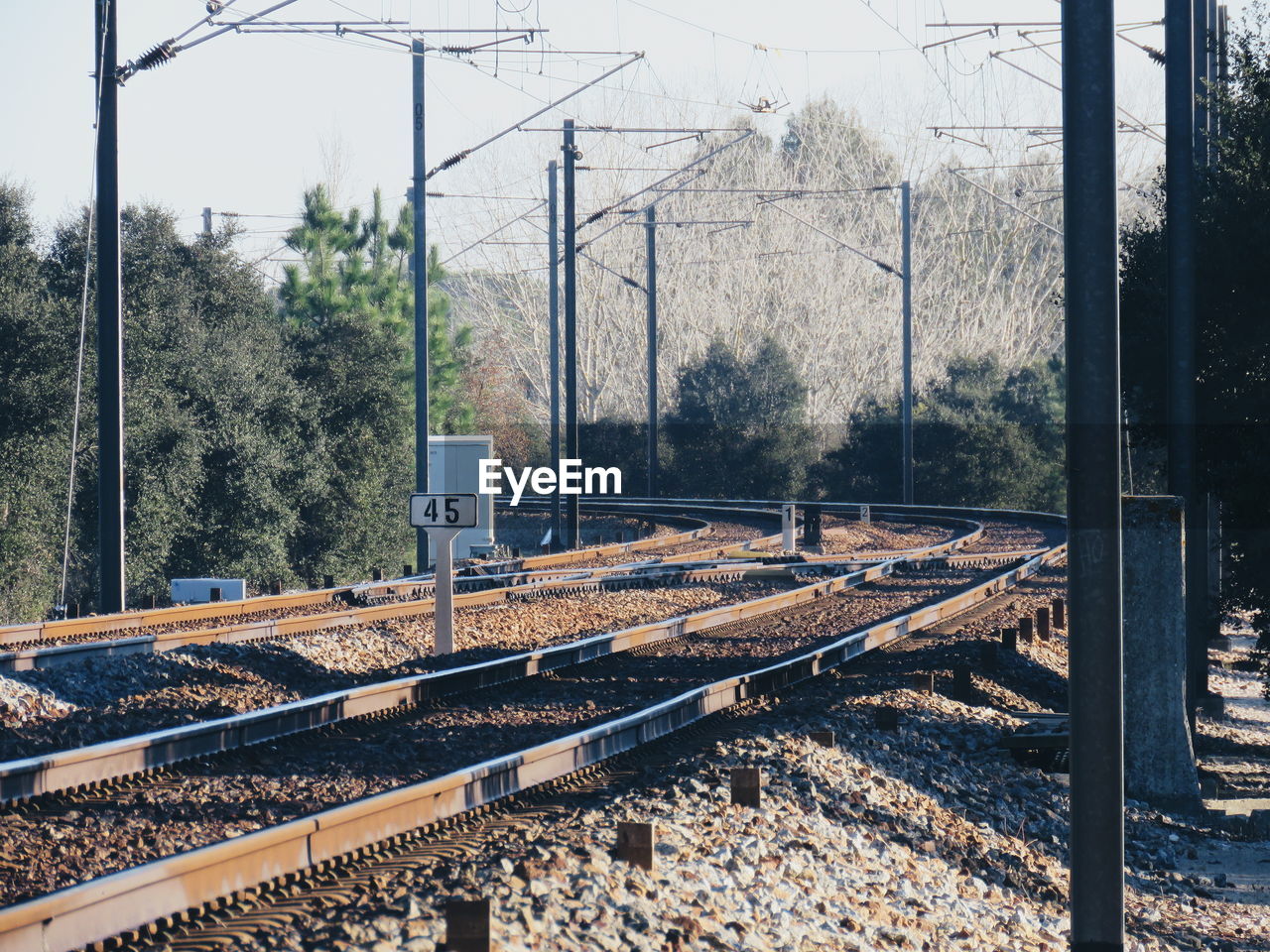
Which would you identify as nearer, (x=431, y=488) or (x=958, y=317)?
(x=431, y=488)

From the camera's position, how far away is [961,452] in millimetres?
54438

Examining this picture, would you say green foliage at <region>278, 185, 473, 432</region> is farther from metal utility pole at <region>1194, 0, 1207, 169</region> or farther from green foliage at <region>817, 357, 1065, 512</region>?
metal utility pole at <region>1194, 0, 1207, 169</region>

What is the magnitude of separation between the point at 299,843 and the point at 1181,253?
12.3 meters

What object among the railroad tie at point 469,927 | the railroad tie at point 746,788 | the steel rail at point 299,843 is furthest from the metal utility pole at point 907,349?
the railroad tie at point 469,927

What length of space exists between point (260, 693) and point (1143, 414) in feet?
41.1

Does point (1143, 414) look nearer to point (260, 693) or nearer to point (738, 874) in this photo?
point (260, 693)

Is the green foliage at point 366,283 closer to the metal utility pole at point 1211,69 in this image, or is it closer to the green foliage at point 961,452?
the green foliage at point 961,452

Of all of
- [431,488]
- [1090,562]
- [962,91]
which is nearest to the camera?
[1090,562]

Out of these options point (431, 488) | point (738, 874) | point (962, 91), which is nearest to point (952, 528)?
point (431, 488)

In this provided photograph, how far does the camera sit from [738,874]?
7727 millimetres

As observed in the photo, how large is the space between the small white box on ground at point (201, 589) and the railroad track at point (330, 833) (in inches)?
375

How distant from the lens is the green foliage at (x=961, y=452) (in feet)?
178

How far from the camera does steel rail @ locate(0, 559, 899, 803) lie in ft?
30.6

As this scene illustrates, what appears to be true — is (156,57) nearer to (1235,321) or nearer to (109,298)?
(109,298)
